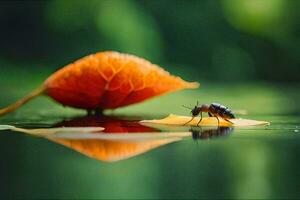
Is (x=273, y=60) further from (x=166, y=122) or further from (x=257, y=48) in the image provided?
(x=166, y=122)

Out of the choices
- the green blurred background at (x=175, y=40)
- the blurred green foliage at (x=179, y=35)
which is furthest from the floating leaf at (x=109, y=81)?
the blurred green foliage at (x=179, y=35)

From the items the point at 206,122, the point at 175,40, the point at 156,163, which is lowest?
the point at 156,163

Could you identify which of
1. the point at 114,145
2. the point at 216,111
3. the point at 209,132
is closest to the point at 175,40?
the point at 216,111

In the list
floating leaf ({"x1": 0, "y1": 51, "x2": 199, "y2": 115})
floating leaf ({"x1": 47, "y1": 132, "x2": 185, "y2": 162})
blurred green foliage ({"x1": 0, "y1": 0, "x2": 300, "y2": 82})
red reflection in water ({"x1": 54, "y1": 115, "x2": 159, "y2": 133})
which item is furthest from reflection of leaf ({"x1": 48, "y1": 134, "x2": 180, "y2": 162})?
blurred green foliage ({"x1": 0, "y1": 0, "x2": 300, "y2": 82})

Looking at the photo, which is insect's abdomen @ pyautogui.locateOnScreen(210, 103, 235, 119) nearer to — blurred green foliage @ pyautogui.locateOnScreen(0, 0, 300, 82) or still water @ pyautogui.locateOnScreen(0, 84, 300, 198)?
still water @ pyautogui.locateOnScreen(0, 84, 300, 198)

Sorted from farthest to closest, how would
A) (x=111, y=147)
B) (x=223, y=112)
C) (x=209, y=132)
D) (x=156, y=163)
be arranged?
(x=223, y=112)
(x=209, y=132)
(x=111, y=147)
(x=156, y=163)

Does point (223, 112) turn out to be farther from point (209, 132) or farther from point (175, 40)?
point (175, 40)
